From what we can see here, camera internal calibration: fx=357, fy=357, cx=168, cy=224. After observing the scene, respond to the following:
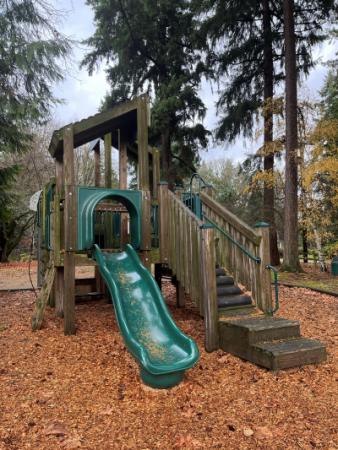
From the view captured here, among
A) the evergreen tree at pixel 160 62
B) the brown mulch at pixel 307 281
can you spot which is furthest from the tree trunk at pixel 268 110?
the brown mulch at pixel 307 281

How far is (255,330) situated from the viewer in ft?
13.6

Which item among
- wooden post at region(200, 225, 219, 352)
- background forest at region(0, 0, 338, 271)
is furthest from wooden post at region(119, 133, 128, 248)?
background forest at region(0, 0, 338, 271)

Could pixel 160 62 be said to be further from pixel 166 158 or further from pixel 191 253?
pixel 191 253

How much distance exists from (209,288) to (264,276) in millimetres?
932

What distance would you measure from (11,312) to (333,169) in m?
10.1

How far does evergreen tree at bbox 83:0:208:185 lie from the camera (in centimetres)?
1477

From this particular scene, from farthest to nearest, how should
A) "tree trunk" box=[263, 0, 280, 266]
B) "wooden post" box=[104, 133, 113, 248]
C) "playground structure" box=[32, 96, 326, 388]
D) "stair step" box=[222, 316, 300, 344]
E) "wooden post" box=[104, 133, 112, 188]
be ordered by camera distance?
1. "tree trunk" box=[263, 0, 280, 266]
2. "wooden post" box=[104, 133, 113, 248]
3. "wooden post" box=[104, 133, 112, 188]
4. "stair step" box=[222, 316, 300, 344]
5. "playground structure" box=[32, 96, 326, 388]

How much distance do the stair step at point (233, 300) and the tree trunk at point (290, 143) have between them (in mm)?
6938

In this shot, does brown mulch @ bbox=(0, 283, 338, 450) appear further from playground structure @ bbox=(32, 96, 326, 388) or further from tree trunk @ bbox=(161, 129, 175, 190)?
tree trunk @ bbox=(161, 129, 175, 190)

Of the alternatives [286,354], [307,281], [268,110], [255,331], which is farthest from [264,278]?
[268,110]

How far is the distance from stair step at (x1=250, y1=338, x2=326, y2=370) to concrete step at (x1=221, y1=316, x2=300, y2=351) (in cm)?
9

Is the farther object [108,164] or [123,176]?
[108,164]

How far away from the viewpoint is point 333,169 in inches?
449

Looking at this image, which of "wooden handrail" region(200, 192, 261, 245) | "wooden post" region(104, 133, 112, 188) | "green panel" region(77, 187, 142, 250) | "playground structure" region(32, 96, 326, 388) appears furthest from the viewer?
"wooden post" region(104, 133, 112, 188)
